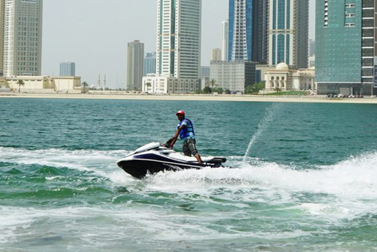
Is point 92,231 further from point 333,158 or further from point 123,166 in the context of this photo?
point 333,158

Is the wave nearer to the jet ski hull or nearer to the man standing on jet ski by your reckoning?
the jet ski hull

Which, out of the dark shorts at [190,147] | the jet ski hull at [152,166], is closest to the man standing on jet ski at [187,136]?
the dark shorts at [190,147]

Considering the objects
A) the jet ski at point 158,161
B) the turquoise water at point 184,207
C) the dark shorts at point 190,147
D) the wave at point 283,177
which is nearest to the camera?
the turquoise water at point 184,207

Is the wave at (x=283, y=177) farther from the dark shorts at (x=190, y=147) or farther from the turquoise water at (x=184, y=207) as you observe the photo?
the dark shorts at (x=190, y=147)

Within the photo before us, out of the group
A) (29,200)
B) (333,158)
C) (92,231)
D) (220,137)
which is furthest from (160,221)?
(220,137)

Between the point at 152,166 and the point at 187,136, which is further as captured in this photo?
the point at 187,136

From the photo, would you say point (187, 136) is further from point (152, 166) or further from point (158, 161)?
point (152, 166)

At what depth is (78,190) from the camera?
22453 millimetres

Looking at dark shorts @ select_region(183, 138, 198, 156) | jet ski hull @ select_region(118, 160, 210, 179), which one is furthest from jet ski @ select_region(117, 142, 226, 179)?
dark shorts @ select_region(183, 138, 198, 156)

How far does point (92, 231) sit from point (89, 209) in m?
2.77

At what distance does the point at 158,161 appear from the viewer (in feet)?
76.0

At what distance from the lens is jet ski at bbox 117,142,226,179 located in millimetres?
23172

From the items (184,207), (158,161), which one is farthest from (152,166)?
(184,207)

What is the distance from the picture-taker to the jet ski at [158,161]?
23.2 metres
